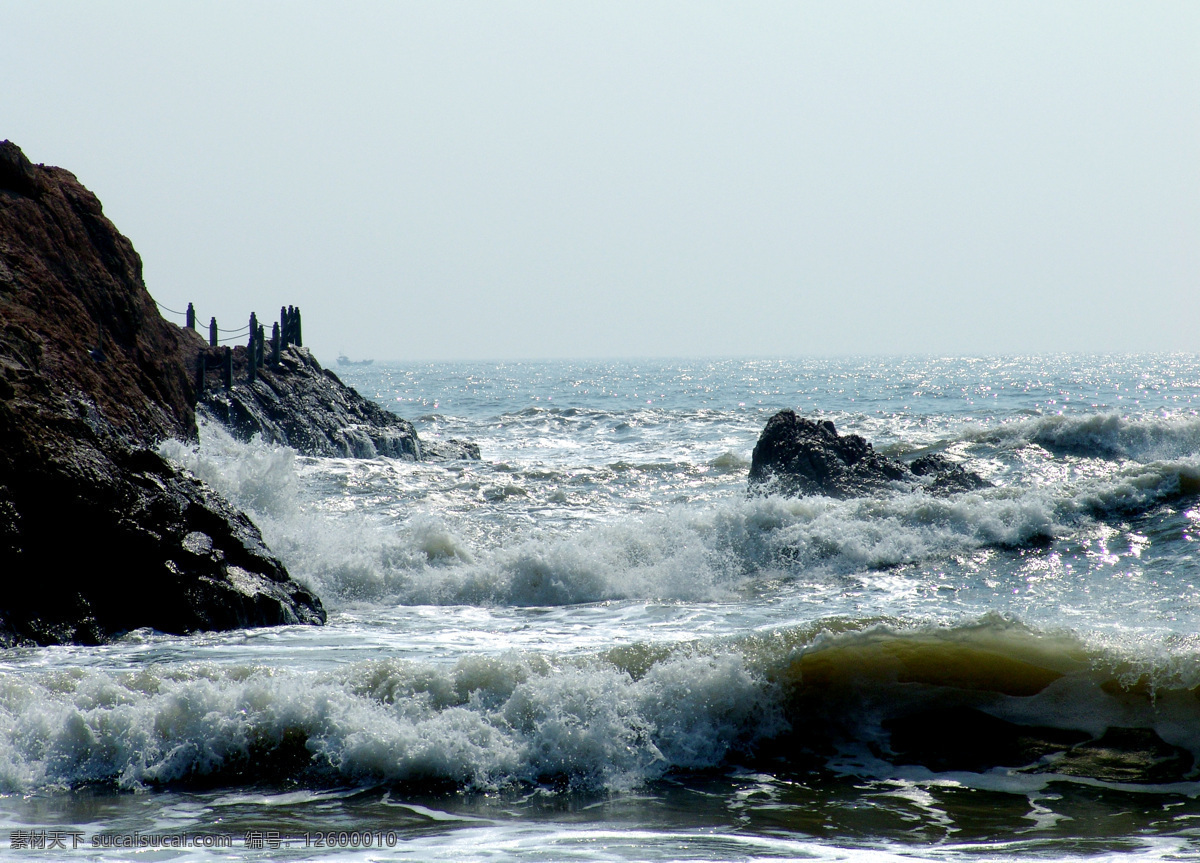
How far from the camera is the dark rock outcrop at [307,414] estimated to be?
58.3 feet

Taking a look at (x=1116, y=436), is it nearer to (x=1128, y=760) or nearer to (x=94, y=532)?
(x=1128, y=760)

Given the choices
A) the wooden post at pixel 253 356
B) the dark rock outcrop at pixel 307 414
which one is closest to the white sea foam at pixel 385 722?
the dark rock outcrop at pixel 307 414

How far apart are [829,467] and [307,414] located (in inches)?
490

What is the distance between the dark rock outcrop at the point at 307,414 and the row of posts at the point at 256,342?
16 centimetres

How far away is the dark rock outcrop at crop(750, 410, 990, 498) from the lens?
12.7m

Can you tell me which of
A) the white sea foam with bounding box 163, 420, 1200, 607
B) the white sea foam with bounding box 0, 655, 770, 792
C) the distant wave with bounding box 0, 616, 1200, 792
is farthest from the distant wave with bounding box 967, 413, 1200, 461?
the white sea foam with bounding box 0, 655, 770, 792

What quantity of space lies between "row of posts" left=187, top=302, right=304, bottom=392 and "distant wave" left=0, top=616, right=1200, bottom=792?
13292 millimetres

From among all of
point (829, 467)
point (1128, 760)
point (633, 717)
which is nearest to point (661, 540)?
point (829, 467)

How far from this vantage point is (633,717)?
15.9ft

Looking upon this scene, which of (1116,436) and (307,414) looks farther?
(307,414)

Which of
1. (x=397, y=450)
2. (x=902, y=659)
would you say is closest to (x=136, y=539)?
(x=902, y=659)

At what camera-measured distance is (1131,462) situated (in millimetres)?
17781

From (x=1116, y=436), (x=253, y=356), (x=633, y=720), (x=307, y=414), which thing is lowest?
(x=633, y=720)

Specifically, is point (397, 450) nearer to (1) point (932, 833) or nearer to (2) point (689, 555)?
(2) point (689, 555)
